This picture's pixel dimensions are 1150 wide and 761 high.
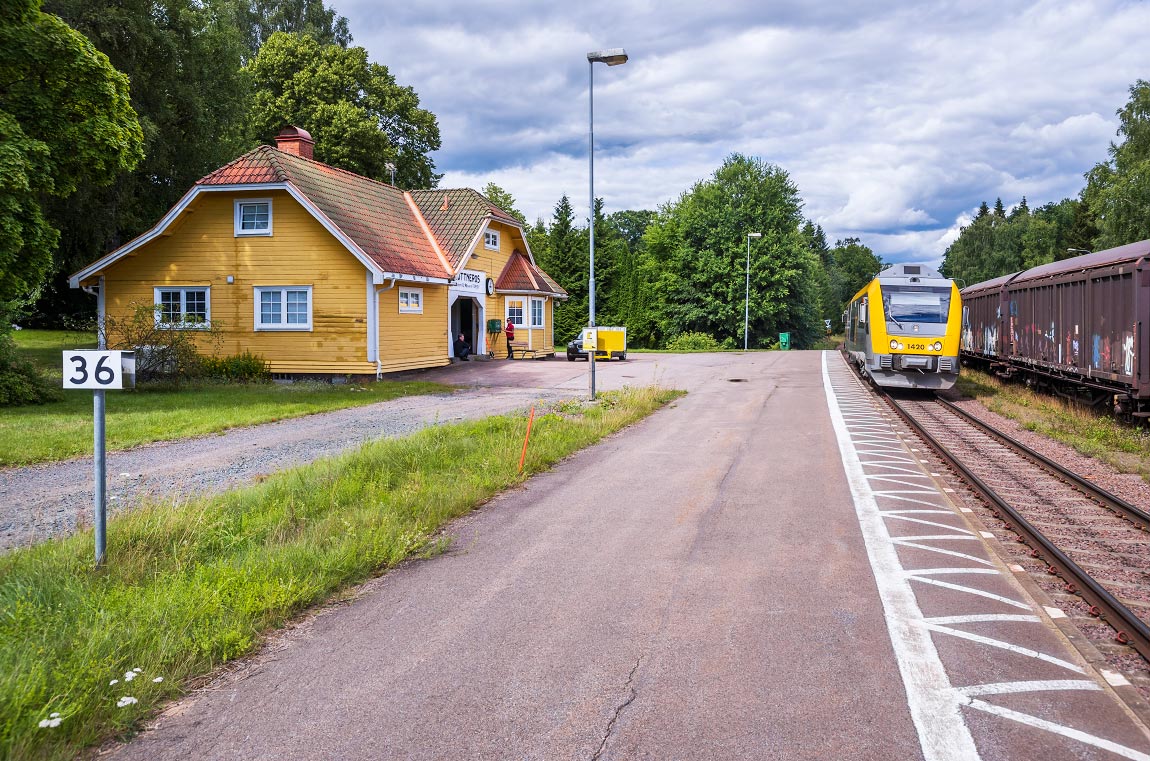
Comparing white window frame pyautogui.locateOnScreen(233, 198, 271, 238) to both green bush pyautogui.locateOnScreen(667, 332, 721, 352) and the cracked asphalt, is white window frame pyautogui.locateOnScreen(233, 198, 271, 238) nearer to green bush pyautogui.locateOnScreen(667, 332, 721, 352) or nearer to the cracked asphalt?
the cracked asphalt

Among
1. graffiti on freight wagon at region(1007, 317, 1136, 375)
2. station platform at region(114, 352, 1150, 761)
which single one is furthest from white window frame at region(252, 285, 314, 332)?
graffiti on freight wagon at region(1007, 317, 1136, 375)

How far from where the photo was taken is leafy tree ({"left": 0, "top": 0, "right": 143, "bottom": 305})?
14633mm

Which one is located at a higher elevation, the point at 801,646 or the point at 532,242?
the point at 532,242

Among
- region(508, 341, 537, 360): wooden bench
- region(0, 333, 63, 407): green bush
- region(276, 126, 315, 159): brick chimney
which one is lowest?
region(0, 333, 63, 407): green bush

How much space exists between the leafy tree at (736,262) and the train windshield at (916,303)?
3873 centimetres

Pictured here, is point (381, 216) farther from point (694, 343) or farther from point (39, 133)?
point (694, 343)

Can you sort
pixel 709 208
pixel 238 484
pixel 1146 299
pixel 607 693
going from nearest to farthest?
1. pixel 607 693
2. pixel 238 484
3. pixel 1146 299
4. pixel 709 208

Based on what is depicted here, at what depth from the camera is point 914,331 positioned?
20.5 metres

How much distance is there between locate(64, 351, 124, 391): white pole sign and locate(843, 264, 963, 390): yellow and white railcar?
1854cm

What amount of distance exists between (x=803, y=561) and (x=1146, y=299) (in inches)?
401

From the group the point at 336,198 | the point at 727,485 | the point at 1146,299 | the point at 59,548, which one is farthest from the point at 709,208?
the point at 59,548

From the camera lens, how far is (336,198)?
85.9 ft

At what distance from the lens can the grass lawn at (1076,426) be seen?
1187cm

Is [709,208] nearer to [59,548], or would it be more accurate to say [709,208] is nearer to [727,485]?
[727,485]
